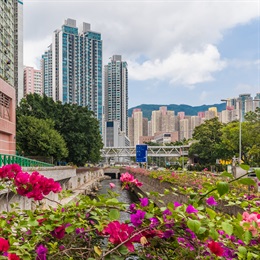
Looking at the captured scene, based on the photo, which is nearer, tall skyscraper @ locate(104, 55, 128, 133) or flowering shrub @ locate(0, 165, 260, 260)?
flowering shrub @ locate(0, 165, 260, 260)

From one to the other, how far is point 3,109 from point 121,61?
138176mm

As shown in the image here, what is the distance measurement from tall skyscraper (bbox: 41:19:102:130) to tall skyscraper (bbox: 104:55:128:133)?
29226mm

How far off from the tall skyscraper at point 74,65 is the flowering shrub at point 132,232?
4689 inches

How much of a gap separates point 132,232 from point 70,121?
1791 inches

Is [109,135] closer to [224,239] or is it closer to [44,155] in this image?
[44,155]

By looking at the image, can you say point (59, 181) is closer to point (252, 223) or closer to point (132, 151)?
point (252, 223)

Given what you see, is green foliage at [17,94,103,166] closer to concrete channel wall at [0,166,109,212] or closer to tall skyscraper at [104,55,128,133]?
concrete channel wall at [0,166,109,212]

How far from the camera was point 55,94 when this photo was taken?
126 meters

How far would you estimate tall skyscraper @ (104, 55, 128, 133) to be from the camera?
162 meters

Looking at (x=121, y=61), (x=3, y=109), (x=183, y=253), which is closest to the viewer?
(x=183, y=253)

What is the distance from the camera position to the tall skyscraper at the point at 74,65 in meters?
120

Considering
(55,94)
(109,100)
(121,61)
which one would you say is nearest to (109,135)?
(109,100)

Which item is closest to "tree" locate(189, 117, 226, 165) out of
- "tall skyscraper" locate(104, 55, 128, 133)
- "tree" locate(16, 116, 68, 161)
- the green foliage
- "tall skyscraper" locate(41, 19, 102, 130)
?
the green foliage

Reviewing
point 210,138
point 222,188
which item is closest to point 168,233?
point 222,188
